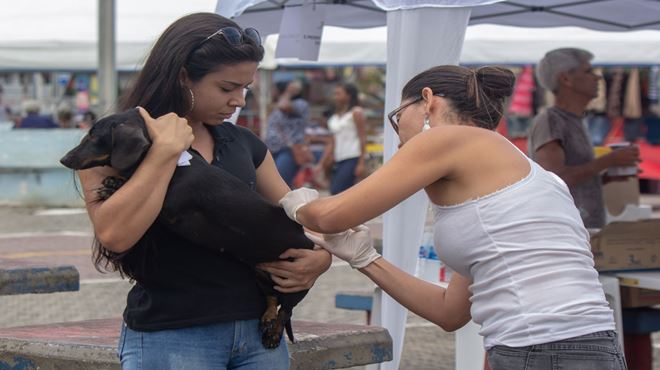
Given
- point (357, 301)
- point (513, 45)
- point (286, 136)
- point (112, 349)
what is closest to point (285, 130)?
Result: point (286, 136)

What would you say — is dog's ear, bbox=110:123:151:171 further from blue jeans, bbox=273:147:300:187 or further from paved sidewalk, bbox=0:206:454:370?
blue jeans, bbox=273:147:300:187

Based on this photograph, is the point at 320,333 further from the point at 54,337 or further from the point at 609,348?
the point at 609,348

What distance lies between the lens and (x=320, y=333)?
3699 millimetres

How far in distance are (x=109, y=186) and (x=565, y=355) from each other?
108 cm

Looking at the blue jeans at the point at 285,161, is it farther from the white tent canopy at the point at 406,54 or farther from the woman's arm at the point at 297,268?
the woman's arm at the point at 297,268

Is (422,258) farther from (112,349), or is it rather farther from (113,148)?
(113,148)

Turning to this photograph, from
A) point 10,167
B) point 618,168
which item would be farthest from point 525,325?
point 10,167

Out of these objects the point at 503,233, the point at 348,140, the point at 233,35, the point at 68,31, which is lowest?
the point at 503,233

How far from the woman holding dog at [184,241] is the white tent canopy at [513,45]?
901cm

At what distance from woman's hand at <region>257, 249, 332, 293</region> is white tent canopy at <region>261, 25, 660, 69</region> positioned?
9.04 meters

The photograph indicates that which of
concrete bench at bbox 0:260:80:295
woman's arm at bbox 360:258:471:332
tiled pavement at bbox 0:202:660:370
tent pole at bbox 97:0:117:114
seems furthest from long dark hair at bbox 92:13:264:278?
tent pole at bbox 97:0:117:114

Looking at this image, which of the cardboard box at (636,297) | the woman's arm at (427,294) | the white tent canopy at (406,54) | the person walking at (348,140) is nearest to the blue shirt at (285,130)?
the person walking at (348,140)

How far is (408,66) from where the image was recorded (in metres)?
4.42

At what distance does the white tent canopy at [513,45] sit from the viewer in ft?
39.9
